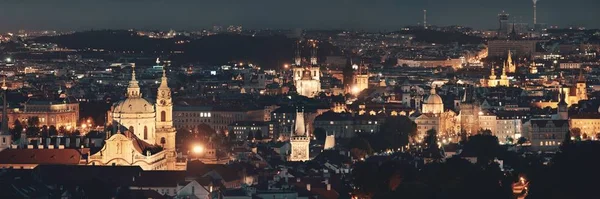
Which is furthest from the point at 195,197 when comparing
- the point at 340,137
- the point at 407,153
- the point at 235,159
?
the point at 340,137

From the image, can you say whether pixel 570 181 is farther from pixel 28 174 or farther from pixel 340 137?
pixel 340 137

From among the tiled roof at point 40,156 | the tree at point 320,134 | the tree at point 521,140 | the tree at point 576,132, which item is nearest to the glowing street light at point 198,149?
the tiled roof at point 40,156

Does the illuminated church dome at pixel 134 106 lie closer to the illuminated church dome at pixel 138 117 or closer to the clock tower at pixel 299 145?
A: the illuminated church dome at pixel 138 117

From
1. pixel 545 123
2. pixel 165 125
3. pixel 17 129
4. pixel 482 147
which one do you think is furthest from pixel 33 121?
pixel 165 125

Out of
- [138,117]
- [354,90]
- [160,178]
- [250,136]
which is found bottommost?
[160,178]

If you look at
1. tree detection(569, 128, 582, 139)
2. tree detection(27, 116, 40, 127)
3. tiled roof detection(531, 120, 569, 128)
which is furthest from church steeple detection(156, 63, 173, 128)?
tree detection(569, 128, 582, 139)

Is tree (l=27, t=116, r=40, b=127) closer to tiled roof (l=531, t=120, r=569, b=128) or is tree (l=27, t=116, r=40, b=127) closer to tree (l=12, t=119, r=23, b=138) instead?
tree (l=12, t=119, r=23, b=138)

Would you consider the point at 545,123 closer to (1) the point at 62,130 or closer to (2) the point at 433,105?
(2) the point at 433,105
